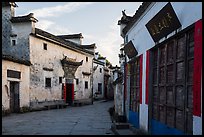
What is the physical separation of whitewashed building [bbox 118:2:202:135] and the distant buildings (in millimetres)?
8447

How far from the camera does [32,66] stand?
55.9 ft

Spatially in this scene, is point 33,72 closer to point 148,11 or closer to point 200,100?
point 148,11

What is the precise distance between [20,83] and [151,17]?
10.8 m

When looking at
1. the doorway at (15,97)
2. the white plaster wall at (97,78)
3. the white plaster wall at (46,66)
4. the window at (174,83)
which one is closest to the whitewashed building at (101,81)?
the white plaster wall at (97,78)

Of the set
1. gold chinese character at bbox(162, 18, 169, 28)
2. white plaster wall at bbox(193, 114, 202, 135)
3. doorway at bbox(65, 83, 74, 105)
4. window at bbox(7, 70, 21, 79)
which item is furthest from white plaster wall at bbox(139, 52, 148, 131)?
doorway at bbox(65, 83, 74, 105)

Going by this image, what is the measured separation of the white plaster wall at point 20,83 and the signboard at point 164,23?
9.79 metres

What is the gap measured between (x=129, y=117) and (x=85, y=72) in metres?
16.5

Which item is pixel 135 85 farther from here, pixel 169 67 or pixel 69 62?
pixel 69 62

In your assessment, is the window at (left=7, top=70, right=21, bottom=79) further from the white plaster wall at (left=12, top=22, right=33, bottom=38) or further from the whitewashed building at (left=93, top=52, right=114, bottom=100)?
the whitewashed building at (left=93, top=52, right=114, bottom=100)

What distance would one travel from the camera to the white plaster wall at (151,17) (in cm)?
410

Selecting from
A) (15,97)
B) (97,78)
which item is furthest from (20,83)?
(97,78)

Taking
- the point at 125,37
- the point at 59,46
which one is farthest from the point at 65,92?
the point at 125,37

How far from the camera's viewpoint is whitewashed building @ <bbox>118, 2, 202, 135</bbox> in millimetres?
3973

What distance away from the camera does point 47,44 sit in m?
18.8
